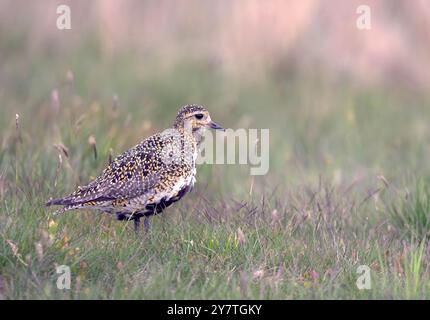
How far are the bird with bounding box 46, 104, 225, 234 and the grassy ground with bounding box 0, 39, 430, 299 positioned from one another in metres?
0.15

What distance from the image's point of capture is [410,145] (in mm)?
11227

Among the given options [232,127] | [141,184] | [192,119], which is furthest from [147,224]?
[232,127]

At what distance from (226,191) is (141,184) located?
2.42 meters

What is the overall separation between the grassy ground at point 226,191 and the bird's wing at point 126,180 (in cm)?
23

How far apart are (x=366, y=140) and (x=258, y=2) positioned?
9.49ft

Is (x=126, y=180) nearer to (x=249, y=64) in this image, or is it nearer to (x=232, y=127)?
(x=232, y=127)

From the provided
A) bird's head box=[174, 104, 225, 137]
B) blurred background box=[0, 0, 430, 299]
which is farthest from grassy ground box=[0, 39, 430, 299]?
bird's head box=[174, 104, 225, 137]

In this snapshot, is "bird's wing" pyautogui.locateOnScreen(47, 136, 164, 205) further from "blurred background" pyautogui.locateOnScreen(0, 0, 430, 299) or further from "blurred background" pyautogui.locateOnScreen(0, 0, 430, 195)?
"blurred background" pyautogui.locateOnScreen(0, 0, 430, 195)

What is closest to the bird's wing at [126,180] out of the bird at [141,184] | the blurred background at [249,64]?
the bird at [141,184]

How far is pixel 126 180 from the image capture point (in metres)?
6.73
